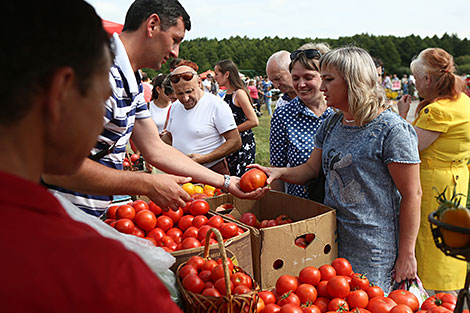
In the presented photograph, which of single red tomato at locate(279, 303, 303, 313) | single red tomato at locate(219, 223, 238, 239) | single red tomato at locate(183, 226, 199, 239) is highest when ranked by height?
single red tomato at locate(219, 223, 238, 239)

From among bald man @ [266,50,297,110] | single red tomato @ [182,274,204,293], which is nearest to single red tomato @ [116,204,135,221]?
single red tomato @ [182,274,204,293]

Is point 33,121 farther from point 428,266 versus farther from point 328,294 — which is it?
point 428,266

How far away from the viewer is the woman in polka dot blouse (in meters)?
3.26

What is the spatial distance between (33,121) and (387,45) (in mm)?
70731

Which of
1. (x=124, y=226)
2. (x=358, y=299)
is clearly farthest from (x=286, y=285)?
(x=124, y=226)

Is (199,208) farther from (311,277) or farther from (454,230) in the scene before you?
(454,230)

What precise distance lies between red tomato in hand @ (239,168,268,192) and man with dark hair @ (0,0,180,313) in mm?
2089

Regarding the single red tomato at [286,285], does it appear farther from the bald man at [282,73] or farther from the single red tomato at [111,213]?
the bald man at [282,73]

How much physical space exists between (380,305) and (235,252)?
776mm

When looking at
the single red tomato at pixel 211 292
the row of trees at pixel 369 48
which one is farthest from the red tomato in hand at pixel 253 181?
the row of trees at pixel 369 48

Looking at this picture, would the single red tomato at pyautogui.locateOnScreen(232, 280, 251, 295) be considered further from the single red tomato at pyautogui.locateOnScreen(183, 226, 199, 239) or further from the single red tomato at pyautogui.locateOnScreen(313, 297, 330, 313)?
the single red tomato at pyautogui.locateOnScreen(183, 226, 199, 239)

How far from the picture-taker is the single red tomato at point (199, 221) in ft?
8.61

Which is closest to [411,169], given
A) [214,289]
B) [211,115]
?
[214,289]

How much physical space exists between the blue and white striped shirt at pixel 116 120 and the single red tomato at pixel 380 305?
1552 millimetres
